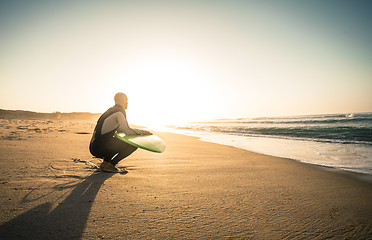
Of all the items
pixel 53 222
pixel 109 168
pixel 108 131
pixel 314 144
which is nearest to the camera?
pixel 53 222

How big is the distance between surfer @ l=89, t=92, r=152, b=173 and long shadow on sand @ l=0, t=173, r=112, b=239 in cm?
114

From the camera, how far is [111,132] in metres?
3.28

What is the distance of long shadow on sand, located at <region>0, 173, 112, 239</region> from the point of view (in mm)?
1482

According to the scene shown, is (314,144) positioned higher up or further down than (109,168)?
further down

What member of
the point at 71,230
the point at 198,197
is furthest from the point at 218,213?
the point at 71,230

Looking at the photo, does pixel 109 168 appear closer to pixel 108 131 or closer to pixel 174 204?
pixel 108 131

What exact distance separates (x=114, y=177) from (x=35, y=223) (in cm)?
147

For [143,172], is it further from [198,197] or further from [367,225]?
[367,225]

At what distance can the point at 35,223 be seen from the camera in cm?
162

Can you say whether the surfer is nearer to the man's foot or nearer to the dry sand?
the man's foot

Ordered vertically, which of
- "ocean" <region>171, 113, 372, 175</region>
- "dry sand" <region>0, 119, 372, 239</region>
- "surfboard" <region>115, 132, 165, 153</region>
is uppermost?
"surfboard" <region>115, 132, 165, 153</region>

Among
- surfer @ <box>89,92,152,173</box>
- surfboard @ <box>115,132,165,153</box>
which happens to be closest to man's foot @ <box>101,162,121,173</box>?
surfer @ <box>89,92,152,173</box>

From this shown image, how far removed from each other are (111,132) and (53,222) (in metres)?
1.76

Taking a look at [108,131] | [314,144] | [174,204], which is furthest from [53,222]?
[314,144]
